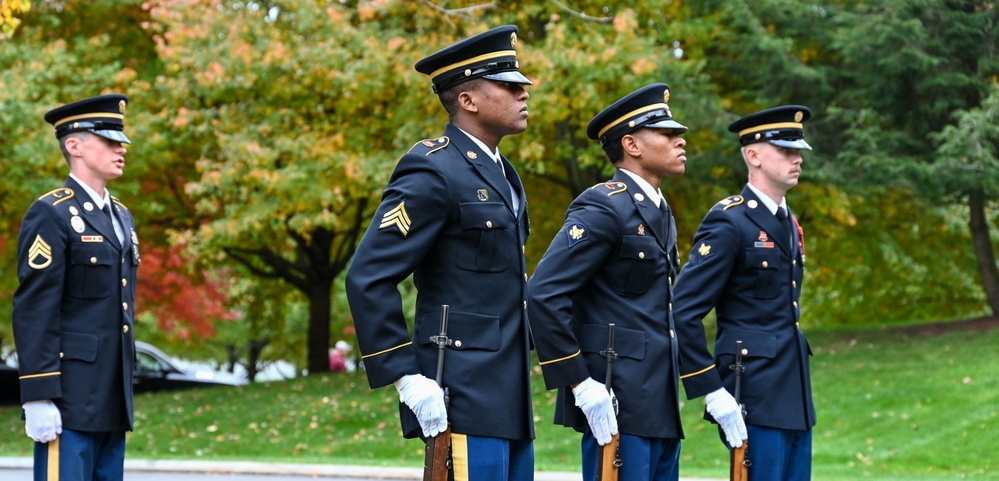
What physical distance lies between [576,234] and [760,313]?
143 centimetres

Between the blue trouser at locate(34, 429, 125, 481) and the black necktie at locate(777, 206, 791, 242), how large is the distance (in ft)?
11.3

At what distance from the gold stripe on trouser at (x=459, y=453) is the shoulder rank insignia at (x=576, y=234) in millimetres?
1261

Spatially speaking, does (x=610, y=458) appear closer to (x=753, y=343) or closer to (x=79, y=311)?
(x=753, y=343)

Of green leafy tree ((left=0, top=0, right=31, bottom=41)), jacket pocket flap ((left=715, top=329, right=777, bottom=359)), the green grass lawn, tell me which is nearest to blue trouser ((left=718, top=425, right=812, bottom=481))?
jacket pocket flap ((left=715, top=329, right=777, bottom=359))

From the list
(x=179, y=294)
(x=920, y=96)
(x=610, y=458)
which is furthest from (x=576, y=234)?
(x=179, y=294)

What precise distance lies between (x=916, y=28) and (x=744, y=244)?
990 centimetres

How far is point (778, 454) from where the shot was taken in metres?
5.98

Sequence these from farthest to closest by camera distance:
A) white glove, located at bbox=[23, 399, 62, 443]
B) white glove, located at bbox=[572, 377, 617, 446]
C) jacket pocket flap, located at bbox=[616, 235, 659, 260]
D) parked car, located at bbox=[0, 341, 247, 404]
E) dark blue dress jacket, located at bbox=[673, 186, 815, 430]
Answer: parked car, located at bbox=[0, 341, 247, 404]
dark blue dress jacket, located at bbox=[673, 186, 815, 430]
white glove, located at bbox=[23, 399, 62, 443]
jacket pocket flap, located at bbox=[616, 235, 659, 260]
white glove, located at bbox=[572, 377, 617, 446]

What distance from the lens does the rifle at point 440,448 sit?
13.3 feet

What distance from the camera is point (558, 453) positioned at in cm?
1360

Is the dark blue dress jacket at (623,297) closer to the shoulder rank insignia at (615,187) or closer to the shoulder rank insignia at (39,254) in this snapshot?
the shoulder rank insignia at (615,187)

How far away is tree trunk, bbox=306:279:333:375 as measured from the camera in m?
22.4

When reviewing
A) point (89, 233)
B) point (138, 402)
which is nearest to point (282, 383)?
point (138, 402)

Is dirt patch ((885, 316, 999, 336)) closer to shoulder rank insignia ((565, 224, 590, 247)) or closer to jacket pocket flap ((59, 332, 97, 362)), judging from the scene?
shoulder rank insignia ((565, 224, 590, 247))
